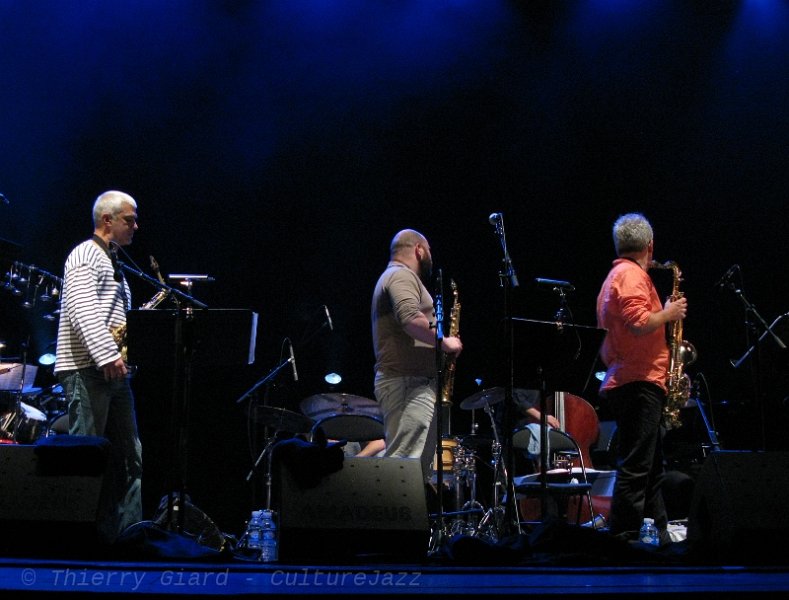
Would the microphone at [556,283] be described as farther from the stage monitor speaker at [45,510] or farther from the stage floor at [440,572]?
the stage monitor speaker at [45,510]

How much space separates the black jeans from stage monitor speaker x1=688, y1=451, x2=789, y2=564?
944 mm

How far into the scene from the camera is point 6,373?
6.89 meters

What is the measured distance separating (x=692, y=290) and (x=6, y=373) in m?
6.45

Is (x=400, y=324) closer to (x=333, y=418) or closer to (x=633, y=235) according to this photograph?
(x=633, y=235)

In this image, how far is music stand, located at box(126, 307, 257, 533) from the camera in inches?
173

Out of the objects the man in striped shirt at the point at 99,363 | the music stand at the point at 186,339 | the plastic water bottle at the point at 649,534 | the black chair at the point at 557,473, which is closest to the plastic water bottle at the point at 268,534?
the man in striped shirt at the point at 99,363

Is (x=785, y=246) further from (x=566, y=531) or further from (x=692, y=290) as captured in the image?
(x=566, y=531)

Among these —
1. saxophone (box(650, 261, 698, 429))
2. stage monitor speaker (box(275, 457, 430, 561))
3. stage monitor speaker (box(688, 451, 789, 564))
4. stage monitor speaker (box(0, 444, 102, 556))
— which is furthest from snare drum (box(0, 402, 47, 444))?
stage monitor speaker (box(688, 451, 789, 564))

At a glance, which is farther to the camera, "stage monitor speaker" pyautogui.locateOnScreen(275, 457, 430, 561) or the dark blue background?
the dark blue background

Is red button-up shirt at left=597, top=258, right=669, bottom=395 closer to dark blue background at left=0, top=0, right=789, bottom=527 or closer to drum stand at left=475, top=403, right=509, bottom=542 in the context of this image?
drum stand at left=475, top=403, right=509, bottom=542

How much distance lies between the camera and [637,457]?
187 inches

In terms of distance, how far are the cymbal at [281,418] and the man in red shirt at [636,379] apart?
7.95 feet

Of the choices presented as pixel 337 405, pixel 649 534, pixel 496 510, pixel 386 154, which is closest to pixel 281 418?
pixel 337 405

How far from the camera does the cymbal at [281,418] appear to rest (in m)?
6.38
